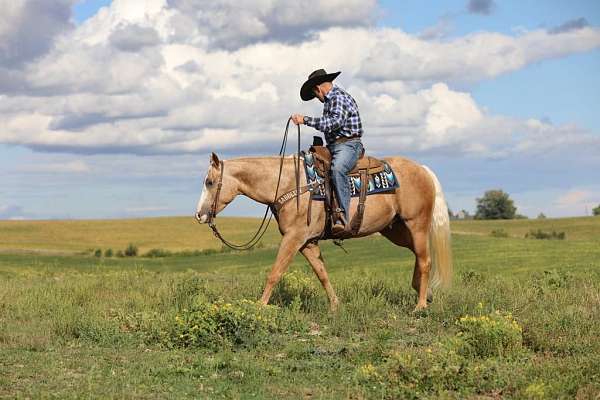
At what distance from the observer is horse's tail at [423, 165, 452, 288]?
42.8 feet

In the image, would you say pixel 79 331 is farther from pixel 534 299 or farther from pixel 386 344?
pixel 534 299

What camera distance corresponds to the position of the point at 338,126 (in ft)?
38.4

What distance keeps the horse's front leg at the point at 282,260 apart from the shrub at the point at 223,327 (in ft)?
3.43

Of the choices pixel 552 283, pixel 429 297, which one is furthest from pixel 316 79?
pixel 552 283

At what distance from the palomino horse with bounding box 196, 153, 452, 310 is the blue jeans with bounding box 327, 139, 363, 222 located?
33 centimetres

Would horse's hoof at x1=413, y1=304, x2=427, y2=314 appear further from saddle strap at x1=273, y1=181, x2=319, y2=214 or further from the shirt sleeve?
the shirt sleeve

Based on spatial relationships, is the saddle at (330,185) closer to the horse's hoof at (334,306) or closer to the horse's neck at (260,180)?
the horse's neck at (260,180)

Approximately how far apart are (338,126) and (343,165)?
0.57 meters

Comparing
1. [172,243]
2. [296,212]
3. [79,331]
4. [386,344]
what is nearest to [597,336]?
[386,344]

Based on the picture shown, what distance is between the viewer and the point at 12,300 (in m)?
13.4

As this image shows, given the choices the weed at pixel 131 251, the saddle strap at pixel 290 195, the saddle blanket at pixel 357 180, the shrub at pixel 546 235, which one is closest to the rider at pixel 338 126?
the saddle blanket at pixel 357 180

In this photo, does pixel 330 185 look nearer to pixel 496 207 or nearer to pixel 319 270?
pixel 319 270

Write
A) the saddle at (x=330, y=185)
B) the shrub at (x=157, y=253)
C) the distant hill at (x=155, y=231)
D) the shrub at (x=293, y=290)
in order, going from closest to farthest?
1. the saddle at (x=330, y=185)
2. the shrub at (x=293, y=290)
3. the shrub at (x=157, y=253)
4. the distant hill at (x=155, y=231)

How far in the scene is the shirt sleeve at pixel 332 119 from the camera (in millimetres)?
11664
